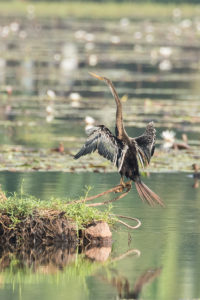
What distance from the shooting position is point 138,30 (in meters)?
42.6

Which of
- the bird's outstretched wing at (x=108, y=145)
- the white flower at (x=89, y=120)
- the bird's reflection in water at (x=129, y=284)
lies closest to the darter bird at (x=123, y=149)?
the bird's outstretched wing at (x=108, y=145)

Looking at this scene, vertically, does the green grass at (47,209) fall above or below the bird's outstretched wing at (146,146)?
below

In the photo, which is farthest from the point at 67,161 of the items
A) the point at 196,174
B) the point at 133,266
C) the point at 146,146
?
the point at 133,266

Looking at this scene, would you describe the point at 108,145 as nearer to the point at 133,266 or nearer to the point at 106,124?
the point at 133,266

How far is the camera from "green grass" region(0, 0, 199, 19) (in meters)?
51.7

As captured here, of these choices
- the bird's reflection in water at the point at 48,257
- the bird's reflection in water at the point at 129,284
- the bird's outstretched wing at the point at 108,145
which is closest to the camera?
the bird's reflection in water at the point at 129,284

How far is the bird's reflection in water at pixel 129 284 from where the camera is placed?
7.04 metres

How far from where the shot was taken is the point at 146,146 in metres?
9.08

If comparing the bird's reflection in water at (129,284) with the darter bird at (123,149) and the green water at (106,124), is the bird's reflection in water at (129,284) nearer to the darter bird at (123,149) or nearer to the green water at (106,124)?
the green water at (106,124)

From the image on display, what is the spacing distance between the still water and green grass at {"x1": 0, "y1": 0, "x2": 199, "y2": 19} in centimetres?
4100

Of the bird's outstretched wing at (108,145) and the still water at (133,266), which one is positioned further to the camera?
the bird's outstretched wing at (108,145)

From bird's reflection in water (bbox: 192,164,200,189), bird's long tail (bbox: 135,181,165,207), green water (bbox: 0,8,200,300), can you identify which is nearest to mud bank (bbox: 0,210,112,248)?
green water (bbox: 0,8,200,300)

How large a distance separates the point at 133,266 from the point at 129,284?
52 cm

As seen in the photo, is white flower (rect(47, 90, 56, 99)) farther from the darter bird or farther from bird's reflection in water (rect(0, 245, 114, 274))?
bird's reflection in water (rect(0, 245, 114, 274))
